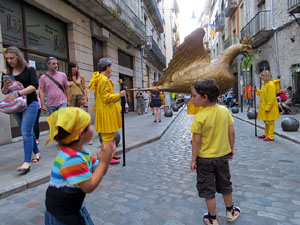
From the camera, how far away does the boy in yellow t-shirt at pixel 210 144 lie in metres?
2.01

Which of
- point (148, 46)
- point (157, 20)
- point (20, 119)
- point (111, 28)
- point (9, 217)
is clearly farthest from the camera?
point (157, 20)

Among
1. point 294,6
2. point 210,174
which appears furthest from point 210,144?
point 294,6

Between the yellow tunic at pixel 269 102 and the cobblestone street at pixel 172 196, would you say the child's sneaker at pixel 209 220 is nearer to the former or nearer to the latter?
the cobblestone street at pixel 172 196

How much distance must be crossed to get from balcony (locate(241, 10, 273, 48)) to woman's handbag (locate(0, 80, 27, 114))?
14965 millimetres

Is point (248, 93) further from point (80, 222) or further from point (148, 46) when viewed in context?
point (80, 222)

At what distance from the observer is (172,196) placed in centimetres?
272

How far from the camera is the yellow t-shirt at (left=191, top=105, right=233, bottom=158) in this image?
201cm

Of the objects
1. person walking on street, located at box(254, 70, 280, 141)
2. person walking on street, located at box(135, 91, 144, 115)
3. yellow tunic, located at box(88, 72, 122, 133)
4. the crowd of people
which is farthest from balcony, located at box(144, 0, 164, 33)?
the crowd of people

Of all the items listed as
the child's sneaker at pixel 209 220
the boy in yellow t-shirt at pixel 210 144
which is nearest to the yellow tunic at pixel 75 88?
the boy in yellow t-shirt at pixel 210 144

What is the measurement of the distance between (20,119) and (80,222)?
2784mm

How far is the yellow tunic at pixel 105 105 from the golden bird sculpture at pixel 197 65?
79 cm

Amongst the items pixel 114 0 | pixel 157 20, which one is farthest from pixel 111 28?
pixel 157 20

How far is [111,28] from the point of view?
11539 millimetres

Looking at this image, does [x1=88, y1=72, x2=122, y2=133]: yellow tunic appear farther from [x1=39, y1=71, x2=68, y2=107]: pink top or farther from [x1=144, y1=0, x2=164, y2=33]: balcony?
[x1=144, y1=0, x2=164, y2=33]: balcony
